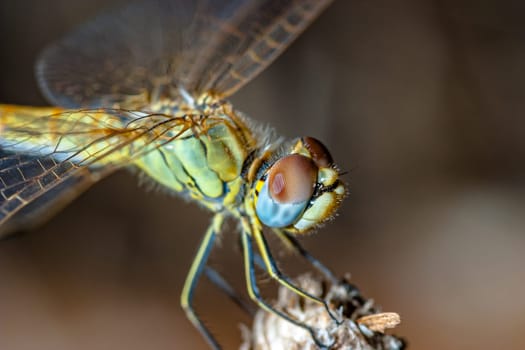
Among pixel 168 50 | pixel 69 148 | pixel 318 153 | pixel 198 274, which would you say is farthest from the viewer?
A: pixel 168 50

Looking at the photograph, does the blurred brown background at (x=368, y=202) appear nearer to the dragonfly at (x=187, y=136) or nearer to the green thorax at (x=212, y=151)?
the dragonfly at (x=187, y=136)

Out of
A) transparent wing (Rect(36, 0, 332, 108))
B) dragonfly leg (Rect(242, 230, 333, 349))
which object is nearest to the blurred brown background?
transparent wing (Rect(36, 0, 332, 108))

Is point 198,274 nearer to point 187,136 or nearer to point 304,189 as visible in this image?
point 187,136

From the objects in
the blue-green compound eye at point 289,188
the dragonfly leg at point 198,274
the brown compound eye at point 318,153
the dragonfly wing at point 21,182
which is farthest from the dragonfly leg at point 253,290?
the dragonfly wing at point 21,182

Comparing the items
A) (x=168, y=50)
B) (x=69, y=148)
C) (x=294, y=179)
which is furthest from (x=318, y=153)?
(x=168, y=50)

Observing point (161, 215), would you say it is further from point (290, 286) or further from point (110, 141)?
point (290, 286)

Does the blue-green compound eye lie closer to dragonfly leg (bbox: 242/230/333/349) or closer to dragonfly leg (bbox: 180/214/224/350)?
dragonfly leg (bbox: 242/230/333/349)

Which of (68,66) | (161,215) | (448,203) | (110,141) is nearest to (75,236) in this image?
(161,215)
